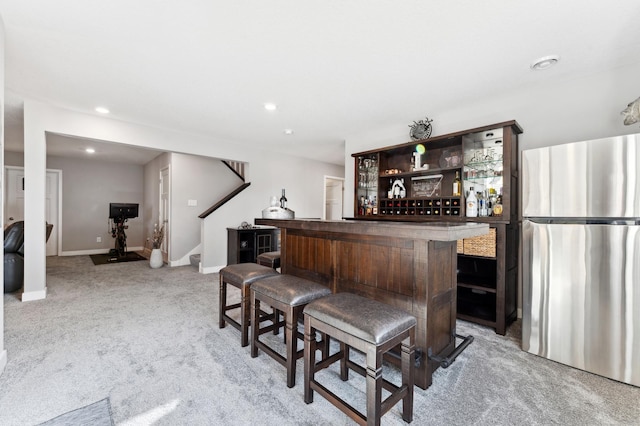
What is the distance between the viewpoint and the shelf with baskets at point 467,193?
265 centimetres

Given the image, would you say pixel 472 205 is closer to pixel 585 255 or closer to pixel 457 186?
pixel 457 186

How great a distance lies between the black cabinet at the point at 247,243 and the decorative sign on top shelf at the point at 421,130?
3131mm

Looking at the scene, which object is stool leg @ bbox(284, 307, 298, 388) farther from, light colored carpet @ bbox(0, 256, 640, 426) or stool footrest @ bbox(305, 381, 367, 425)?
stool footrest @ bbox(305, 381, 367, 425)

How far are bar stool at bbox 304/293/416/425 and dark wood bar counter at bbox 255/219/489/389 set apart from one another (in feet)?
1.03

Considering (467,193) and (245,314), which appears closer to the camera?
(245,314)

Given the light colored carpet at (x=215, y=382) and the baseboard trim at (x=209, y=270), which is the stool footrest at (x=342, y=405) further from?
the baseboard trim at (x=209, y=270)

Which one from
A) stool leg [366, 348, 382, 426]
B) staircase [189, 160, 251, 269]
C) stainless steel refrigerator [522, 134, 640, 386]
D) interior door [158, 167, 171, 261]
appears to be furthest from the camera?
interior door [158, 167, 171, 261]

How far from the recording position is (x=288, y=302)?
5.73ft

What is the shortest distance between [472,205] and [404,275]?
167cm

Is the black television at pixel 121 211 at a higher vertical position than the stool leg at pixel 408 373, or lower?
higher

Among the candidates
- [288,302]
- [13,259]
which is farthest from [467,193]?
[13,259]

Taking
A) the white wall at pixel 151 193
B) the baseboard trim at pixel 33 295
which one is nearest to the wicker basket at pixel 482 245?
the baseboard trim at pixel 33 295

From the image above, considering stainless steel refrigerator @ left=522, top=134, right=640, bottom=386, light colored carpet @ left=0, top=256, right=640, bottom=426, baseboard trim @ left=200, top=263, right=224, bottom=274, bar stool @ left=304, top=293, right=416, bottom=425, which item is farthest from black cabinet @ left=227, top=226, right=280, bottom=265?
stainless steel refrigerator @ left=522, top=134, right=640, bottom=386

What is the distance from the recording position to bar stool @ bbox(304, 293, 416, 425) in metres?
1.24
